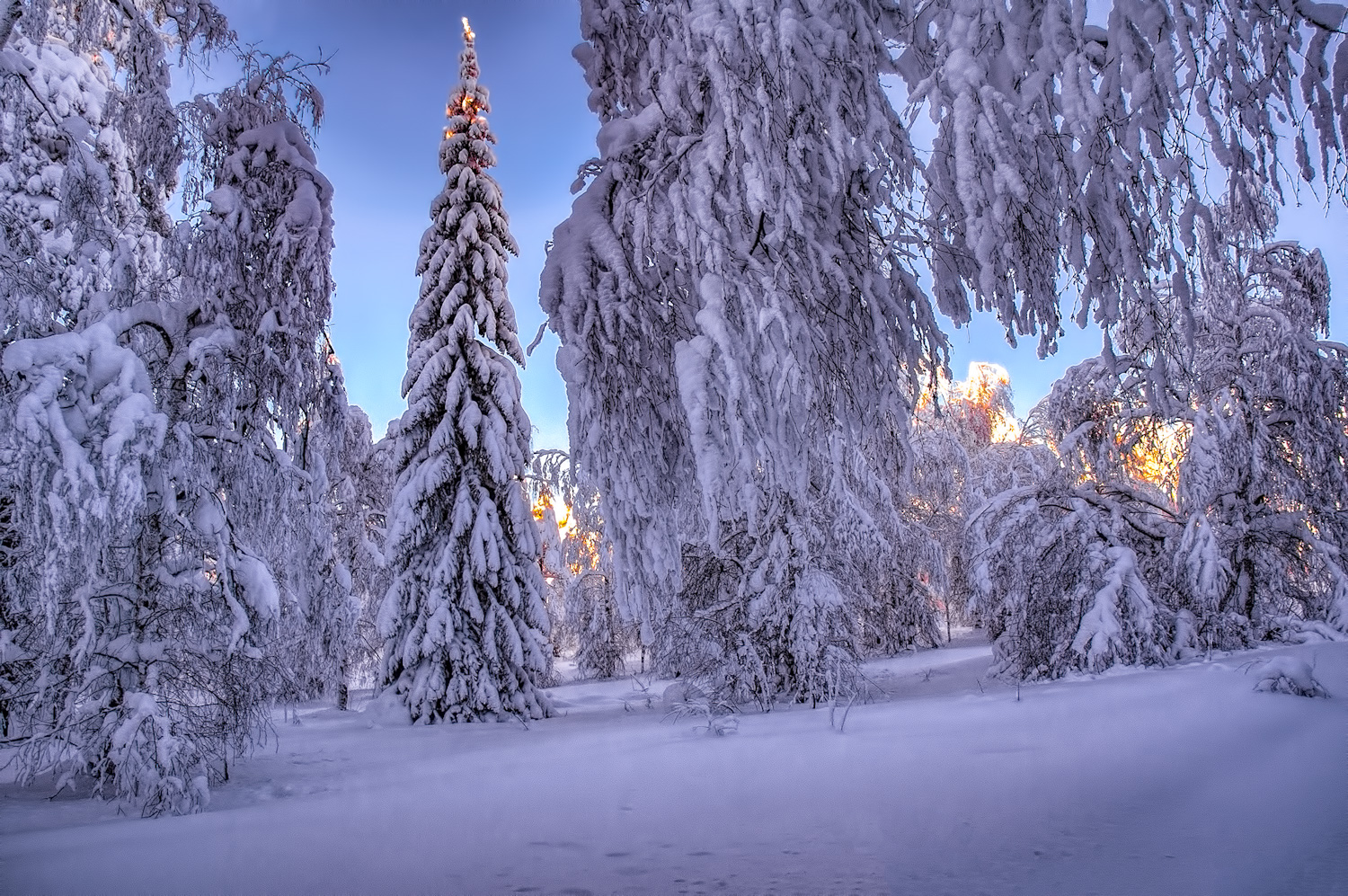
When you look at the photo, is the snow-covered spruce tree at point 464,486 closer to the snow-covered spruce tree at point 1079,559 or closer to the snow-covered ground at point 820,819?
the snow-covered ground at point 820,819

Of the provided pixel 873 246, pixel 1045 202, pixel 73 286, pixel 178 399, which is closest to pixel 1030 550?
pixel 873 246

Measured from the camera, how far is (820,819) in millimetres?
2840

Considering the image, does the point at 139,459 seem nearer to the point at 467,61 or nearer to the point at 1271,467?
the point at 467,61

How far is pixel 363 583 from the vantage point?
14898mm

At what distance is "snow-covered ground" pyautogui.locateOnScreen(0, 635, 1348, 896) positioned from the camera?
2.23 m

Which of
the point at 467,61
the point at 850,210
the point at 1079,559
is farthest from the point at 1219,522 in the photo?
the point at 467,61

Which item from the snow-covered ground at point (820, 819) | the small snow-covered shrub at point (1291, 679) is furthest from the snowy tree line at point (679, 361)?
the small snow-covered shrub at point (1291, 679)

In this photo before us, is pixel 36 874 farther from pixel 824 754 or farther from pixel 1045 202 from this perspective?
pixel 1045 202

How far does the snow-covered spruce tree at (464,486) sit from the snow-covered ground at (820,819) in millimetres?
5045

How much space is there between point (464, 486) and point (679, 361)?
913 cm

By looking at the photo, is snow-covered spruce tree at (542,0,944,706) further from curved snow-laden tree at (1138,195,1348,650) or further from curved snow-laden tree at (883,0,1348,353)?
curved snow-laden tree at (1138,195,1348,650)

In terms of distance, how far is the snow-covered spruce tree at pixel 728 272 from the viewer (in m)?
2.57

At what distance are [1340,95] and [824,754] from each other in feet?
12.2

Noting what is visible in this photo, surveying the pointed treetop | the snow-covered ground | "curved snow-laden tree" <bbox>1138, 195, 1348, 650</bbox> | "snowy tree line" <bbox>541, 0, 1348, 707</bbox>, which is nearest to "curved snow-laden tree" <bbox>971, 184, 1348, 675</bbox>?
"curved snow-laden tree" <bbox>1138, 195, 1348, 650</bbox>
